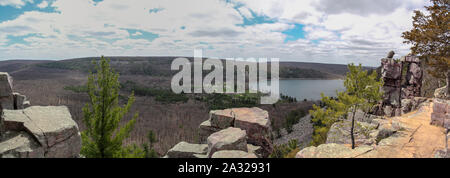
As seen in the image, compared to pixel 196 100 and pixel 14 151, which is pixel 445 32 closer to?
pixel 14 151

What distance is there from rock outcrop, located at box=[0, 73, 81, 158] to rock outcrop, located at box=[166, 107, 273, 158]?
5730mm

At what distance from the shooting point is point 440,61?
76.3 feet

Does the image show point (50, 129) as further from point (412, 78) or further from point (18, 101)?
point (412, 78)

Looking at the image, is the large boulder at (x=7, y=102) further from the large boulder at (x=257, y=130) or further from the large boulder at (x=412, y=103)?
the large boulder at (x=412, y=103)

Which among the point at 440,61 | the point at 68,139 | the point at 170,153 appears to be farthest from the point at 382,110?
the point at 68,139

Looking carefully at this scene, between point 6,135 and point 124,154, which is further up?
point 6,135

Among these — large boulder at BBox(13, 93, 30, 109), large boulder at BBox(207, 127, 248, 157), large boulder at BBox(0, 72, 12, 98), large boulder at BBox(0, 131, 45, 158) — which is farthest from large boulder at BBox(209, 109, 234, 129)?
large boulder at BBox(0, 72, 12, 98)

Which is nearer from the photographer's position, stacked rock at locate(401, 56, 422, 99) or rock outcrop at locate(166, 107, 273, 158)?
rock outcrop at locate(166, 107, 273, 158)

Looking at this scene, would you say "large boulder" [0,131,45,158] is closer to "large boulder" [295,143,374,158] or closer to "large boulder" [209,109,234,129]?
"large boulder" [209,109,234,129]

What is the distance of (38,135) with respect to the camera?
935cm

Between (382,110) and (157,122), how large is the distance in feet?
207

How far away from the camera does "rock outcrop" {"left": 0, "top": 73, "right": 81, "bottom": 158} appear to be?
29.2 feet

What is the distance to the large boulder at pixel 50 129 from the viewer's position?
9.57 m

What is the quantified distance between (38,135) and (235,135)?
29.4 ft
